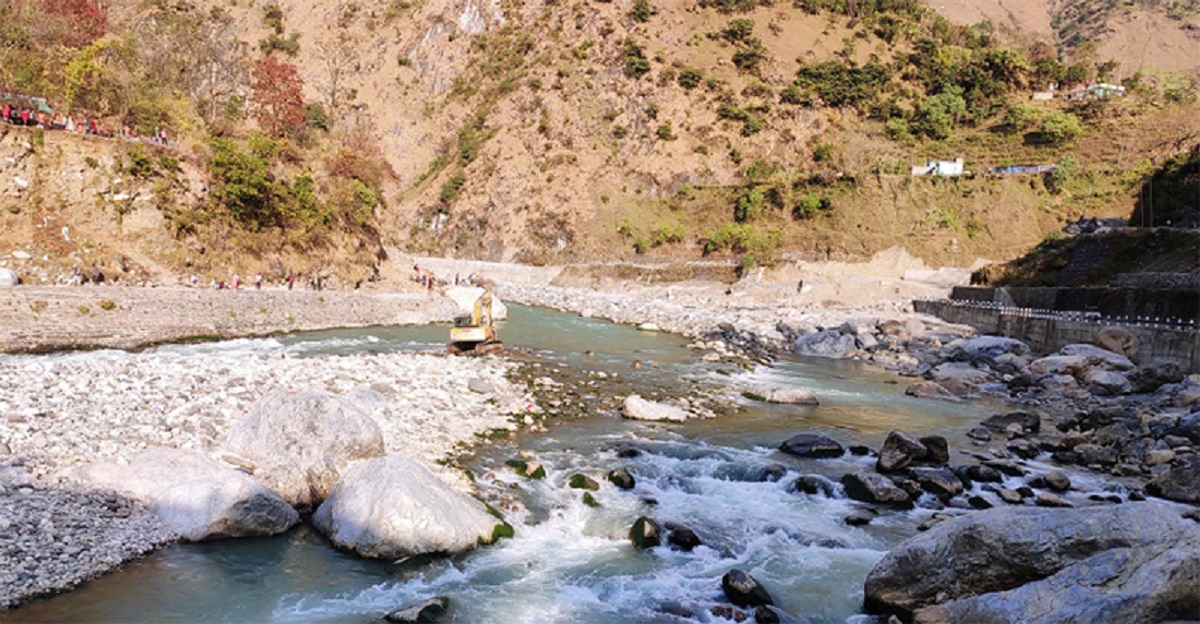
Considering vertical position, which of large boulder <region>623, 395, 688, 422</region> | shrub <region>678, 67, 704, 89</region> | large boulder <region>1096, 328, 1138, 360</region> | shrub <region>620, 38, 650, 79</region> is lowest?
large boulder <region>623, 395, 688, 422</region>

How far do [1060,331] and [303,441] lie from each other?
992 inches

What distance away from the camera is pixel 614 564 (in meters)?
7.45

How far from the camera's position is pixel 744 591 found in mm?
6641

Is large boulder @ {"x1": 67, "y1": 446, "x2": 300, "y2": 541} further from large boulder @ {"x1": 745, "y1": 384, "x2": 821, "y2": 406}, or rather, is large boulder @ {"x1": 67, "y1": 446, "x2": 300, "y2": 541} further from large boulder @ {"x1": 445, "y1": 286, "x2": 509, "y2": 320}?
large boulder @ {"x1": 445, "y1": 286, "x2": 509, "y2": 320}

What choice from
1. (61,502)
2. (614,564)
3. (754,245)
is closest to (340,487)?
(61,502)

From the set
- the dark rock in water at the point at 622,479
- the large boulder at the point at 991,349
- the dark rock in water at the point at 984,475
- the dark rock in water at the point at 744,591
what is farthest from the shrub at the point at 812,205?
the dark rock in water at the point at 744,591

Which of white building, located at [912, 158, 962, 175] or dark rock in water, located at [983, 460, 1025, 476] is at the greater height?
white building, located at [912, 158, 962, 175]

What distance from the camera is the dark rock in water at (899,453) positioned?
10.9 meters

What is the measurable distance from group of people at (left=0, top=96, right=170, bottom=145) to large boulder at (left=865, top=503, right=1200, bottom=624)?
33.2m

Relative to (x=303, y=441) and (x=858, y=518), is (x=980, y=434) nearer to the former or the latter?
(x=858, y=518)

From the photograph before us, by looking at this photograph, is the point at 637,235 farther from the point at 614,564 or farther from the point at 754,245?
the point at 614,564

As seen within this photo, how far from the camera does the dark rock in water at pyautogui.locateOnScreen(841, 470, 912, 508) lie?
9438 mm

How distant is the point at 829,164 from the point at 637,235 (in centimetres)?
2454

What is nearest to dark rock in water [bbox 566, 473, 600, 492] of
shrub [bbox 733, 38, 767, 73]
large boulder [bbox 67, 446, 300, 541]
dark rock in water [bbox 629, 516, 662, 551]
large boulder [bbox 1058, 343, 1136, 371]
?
dark rock in water [bbox 629, 516, 662, 551]
